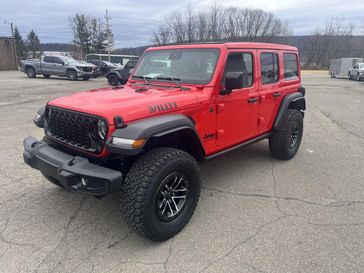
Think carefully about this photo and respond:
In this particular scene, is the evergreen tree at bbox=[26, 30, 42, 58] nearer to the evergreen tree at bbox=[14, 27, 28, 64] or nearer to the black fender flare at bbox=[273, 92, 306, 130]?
the evergreen tree at bbox=[14, 27, 28, 64]

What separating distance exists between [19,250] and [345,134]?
6972 mm

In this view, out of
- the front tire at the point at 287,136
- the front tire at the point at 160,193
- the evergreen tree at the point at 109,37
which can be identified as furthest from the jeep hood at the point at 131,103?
the evergreen tree at the point at 109,37

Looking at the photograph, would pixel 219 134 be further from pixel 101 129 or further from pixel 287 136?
pixel 287 136

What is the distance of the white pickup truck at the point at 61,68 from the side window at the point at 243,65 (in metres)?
19.7

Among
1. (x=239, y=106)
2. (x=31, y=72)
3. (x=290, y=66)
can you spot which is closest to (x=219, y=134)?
(x=239, y=106)

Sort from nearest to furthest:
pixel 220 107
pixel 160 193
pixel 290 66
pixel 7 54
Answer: pixel 160 193 → pixel 220 107 → pixel 290 66 → pixel 7 54

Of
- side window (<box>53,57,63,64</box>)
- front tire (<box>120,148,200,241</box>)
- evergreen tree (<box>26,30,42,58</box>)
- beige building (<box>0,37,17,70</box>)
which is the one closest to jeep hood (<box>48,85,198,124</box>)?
front tire (<box>120,148,200,241</box>)

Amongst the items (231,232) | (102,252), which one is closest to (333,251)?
(231,232)

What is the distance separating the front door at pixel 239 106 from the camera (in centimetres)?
360

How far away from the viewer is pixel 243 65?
3928 mm

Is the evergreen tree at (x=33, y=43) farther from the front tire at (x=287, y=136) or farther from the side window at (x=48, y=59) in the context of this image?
the front tire at (x=287, y=136)

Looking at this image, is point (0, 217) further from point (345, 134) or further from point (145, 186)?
point (345, 134)

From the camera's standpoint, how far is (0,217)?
3.29 meters

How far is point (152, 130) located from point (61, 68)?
21.7 m
